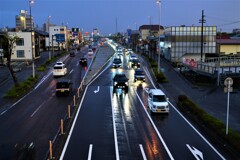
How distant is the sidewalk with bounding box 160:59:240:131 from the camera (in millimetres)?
26562

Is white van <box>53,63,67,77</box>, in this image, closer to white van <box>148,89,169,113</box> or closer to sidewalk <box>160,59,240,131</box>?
sidewalk <box>160,59,240,131</box>

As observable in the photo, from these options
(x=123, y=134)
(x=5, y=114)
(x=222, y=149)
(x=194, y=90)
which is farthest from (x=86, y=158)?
(x=194, y=90)

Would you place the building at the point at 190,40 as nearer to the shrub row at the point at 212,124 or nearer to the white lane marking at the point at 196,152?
the shrub row at the point at 212,124

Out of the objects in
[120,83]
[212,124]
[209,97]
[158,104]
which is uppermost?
[120,83]

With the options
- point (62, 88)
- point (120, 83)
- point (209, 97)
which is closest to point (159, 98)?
point (209, 97)

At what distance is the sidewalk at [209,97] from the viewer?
1046 inches

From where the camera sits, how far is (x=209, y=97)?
34.8m

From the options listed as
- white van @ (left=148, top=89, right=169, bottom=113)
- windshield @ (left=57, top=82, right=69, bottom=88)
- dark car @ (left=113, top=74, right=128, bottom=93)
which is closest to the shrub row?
white van @ (left=148, top=89, right=169, bottom=113)

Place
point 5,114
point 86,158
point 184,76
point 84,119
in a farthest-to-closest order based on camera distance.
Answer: point 184,76 → point 5,114 → point 84,119 → point 86,158

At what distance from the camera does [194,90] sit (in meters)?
38.9

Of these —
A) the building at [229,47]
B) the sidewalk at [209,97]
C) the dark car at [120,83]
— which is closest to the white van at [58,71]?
the dark car at [120,83]

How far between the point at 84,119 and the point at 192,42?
46.5 metres

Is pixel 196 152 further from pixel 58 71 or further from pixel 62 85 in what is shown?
pixel 58 71

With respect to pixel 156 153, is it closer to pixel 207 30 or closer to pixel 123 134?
pixel 123 134
